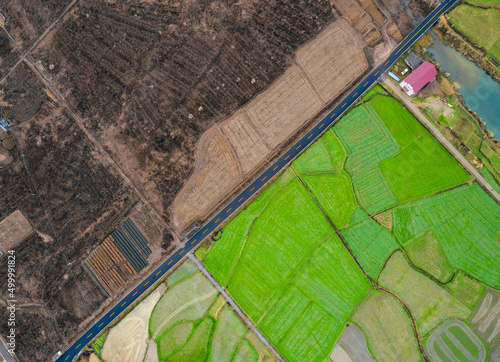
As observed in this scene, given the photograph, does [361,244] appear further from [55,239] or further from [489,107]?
[55,239]

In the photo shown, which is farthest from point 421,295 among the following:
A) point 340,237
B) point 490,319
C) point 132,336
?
point 132,336

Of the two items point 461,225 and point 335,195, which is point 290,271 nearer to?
point 335,195

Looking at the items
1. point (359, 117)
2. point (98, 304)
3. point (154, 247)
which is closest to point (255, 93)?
point (359, 117)

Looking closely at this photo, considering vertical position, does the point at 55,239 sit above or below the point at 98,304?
above

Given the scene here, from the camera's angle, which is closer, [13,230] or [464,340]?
[464,340]

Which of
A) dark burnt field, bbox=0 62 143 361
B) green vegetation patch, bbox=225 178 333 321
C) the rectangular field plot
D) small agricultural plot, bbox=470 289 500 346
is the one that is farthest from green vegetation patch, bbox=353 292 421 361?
dark burnt field, bbox=0 62 143 361
